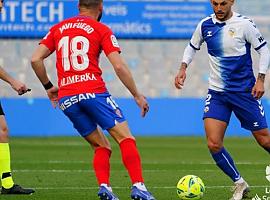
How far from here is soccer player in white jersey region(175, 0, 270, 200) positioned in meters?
11.6

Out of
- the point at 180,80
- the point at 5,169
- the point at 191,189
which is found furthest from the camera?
the point at 5,169

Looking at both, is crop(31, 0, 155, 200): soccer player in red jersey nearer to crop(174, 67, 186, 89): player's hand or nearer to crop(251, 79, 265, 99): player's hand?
crop(174, 67, 186, 89): player's hand

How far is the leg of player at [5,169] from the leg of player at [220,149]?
7.45 feet

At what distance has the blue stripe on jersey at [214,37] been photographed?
1171 centimetres

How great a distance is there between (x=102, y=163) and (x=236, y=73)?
2.12 metres

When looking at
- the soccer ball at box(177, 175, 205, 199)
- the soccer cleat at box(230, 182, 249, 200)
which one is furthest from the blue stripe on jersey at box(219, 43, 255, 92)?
the soccer ball at box(177, 175, 205, 199)

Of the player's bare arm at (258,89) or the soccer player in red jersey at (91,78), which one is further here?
the player's bare arm at (258,89)

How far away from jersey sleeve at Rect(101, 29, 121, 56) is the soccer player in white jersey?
1.61m

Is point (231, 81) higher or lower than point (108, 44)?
lower

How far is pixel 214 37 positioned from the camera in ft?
38.5

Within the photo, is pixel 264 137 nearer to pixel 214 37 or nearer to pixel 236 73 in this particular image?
pixel 236 73

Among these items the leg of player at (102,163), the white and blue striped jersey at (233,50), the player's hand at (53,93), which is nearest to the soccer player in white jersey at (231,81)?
the white and blue striped jersey at (233,50)

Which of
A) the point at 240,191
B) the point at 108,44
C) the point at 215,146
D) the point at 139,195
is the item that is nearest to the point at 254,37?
the point at 215,146

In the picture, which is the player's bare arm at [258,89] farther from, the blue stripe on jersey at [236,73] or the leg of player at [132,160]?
the leg of player at [132,160]
